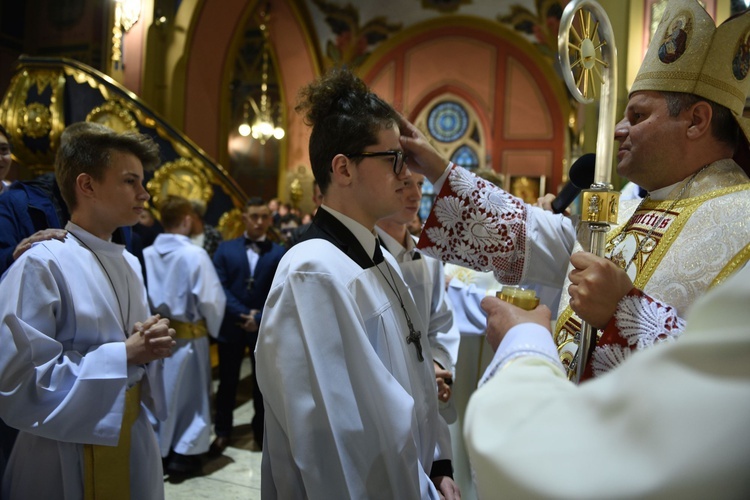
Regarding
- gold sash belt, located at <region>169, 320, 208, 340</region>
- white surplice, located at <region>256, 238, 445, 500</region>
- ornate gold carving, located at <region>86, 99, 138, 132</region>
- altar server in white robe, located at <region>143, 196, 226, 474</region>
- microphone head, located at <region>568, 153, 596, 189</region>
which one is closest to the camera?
white surplice, located at <region>256, 238, 445, 500</region>

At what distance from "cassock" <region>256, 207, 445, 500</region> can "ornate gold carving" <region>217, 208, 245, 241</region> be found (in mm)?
4804

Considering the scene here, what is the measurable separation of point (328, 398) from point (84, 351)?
3.30 feet

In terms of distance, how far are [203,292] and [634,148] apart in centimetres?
340

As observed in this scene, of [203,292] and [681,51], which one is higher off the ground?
[681,51]

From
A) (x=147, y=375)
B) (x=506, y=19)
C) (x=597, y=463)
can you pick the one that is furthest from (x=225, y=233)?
(x=506, y=19)

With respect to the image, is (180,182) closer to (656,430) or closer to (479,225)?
(479,225)

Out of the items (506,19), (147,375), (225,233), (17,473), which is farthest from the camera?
(506,19)

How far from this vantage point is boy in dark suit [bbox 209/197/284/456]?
447 cm

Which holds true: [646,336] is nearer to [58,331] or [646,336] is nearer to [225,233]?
[58,331]

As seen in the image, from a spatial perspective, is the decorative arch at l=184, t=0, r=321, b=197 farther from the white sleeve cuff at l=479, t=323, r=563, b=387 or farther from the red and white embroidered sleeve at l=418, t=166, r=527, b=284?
the white sleeve cuff at l=479, t=323, r=563, b=387

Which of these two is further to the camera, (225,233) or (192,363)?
(225,233)

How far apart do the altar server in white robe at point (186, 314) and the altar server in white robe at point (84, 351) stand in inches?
82.7

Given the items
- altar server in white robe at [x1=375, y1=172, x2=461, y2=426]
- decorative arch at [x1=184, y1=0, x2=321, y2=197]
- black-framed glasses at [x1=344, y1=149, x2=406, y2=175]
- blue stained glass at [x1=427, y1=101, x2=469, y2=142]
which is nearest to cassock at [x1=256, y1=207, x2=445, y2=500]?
black-framed glasses at [x1=344, y1=149, x2=406, y2=175]

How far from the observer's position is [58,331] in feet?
5.98
